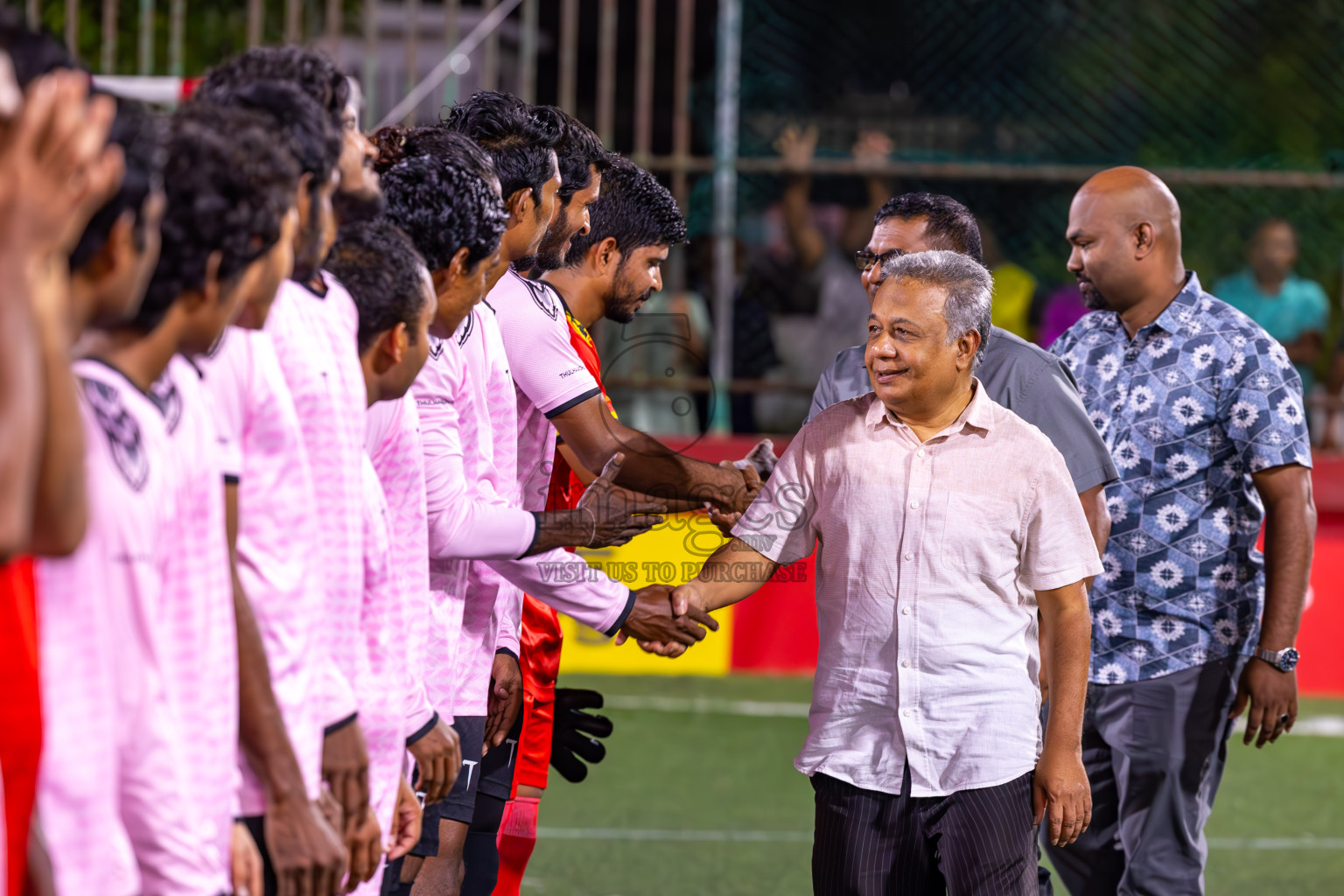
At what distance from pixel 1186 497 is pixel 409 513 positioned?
2.53m

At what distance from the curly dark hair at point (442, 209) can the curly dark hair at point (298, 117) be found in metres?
0.52

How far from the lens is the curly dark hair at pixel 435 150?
3143 mm

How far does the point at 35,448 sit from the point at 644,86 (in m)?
7.19

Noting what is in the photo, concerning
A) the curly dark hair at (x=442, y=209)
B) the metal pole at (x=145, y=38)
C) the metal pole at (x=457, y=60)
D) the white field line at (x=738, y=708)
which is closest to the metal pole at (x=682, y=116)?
the metal pole at (x=457, y=60)

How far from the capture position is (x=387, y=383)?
2764 millimetres

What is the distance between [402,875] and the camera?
336 cm

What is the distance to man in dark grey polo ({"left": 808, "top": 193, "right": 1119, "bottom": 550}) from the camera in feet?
12.6

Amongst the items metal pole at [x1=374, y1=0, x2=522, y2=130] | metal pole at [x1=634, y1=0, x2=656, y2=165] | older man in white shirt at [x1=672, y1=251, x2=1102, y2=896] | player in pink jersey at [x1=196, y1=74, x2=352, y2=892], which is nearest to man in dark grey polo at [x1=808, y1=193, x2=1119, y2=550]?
older man in white shirt at [x1=672, y1=251, x2=1102, y2=896]

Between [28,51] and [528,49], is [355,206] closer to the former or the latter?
[28,51]

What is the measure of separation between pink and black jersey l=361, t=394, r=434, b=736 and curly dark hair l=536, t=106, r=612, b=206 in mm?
1299

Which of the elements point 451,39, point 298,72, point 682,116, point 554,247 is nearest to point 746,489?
point 554,247

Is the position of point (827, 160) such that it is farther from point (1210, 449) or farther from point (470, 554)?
point (470, 554)

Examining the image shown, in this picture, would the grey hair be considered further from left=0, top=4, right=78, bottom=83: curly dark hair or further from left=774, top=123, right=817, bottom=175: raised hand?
left=774, top=123, right=817, bottom=175: raised hand

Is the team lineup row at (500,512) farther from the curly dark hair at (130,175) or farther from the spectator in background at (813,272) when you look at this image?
the spectator in background at (813,272)
